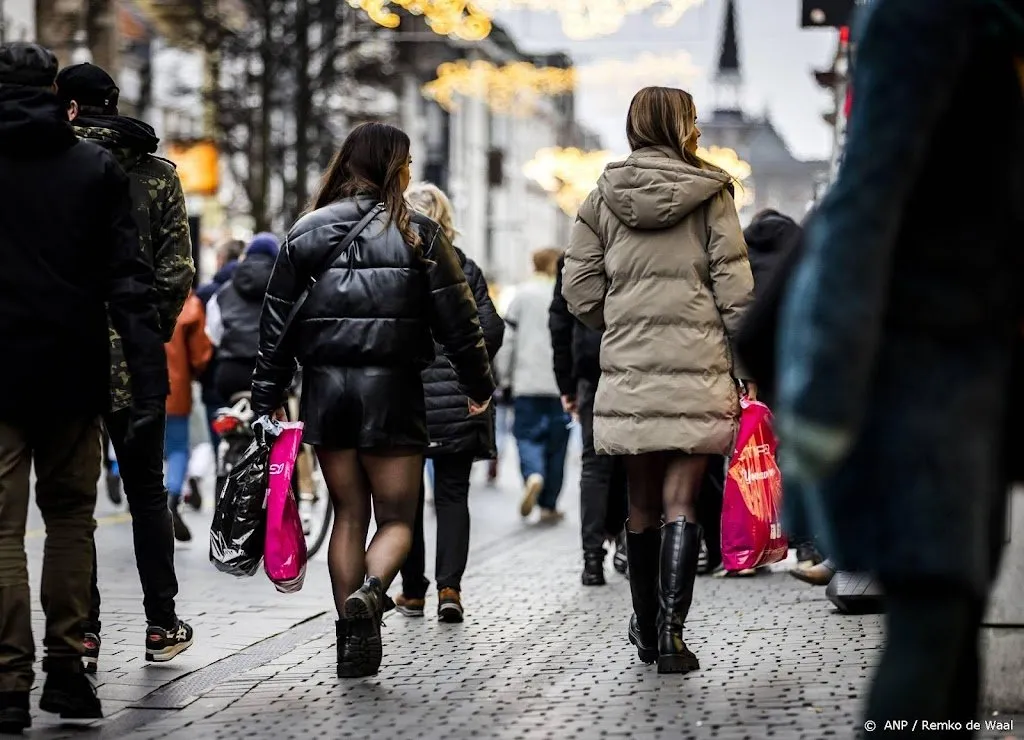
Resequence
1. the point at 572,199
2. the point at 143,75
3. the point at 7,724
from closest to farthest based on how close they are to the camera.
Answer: the point at 7,724 → the point at 143,75 → the point at 572,199

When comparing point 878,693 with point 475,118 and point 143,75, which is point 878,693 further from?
point 475,118

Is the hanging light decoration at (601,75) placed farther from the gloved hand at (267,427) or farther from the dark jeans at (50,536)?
the dark jeans at (50,536)

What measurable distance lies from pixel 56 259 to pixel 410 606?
329 centimetres

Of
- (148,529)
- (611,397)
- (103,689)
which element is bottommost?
(103,689)

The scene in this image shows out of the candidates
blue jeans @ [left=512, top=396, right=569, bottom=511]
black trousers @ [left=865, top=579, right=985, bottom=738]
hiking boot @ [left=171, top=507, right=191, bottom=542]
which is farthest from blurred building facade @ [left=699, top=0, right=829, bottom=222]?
black trousers @ [left=865, top=579, right=985, bottom=738]

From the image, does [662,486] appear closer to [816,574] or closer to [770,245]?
[816,574]

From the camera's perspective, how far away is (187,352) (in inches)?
481

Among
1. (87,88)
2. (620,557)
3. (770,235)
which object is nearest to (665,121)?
(87,88)

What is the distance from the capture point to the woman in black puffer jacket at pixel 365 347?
6410 millimetres

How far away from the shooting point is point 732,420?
6.56 meters

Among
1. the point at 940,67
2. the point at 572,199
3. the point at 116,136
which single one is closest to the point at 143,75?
the point at 572,199

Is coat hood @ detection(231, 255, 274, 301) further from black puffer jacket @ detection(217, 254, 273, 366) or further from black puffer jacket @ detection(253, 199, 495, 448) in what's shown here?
black puffer jacket @ detection(253, 199, 495, 448)

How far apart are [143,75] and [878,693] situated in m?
35.8

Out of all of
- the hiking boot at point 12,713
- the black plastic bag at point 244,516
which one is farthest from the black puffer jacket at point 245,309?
the hiking boot at point 12,713
